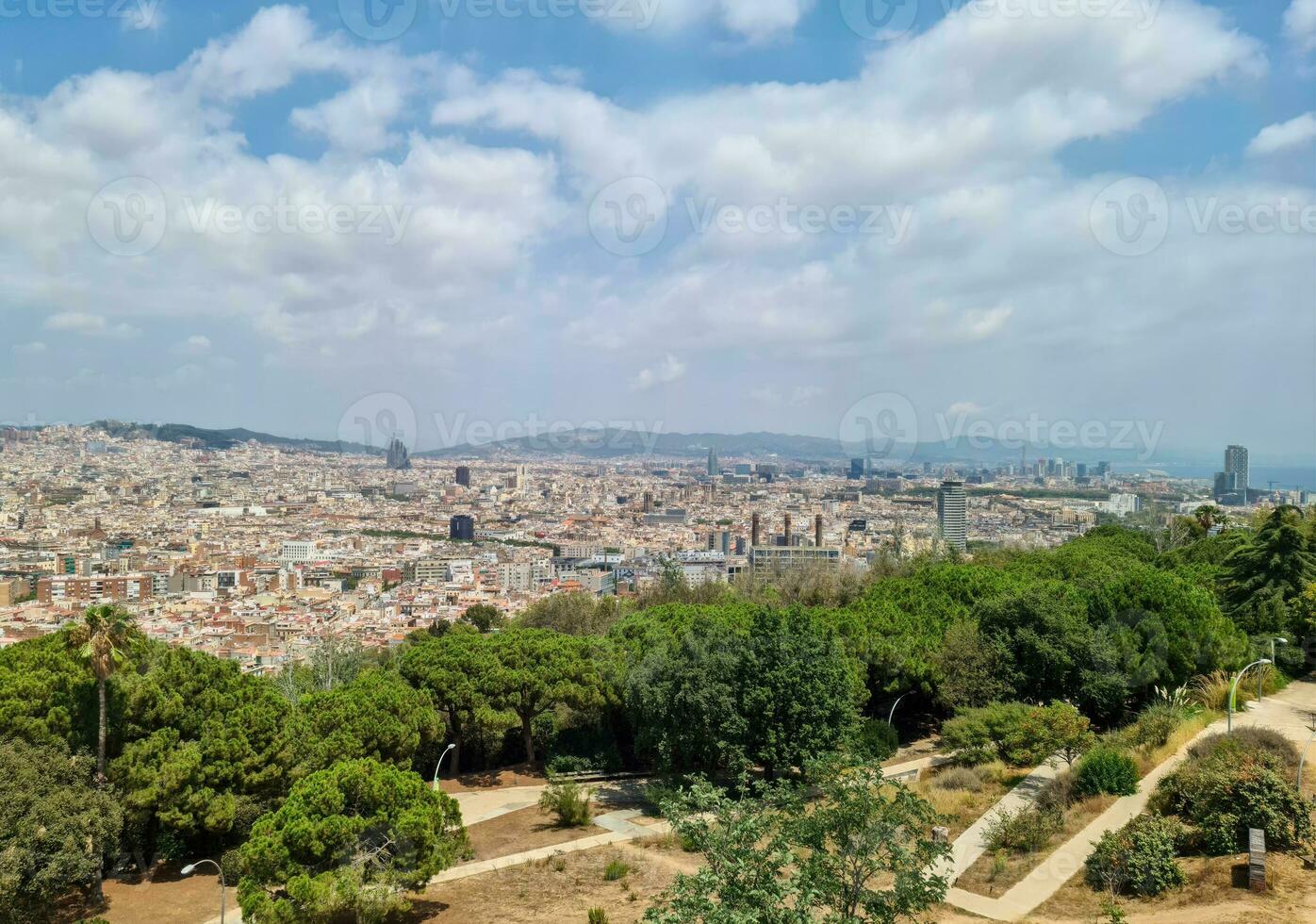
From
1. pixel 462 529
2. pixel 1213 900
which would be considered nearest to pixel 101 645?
pixel 1213 900

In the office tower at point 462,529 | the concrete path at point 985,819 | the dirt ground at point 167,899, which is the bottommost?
the office tower at point 462,529

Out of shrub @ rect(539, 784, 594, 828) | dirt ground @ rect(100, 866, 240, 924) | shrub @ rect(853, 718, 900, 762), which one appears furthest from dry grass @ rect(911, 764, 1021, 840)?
dirt ground @ rect(100, 866, 240, 924)

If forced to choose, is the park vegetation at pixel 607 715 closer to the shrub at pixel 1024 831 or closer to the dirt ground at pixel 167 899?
the dirt ground at pixel 167 899

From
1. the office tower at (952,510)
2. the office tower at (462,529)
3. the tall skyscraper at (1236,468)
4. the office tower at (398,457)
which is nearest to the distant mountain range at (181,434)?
the office tower at (398,457)

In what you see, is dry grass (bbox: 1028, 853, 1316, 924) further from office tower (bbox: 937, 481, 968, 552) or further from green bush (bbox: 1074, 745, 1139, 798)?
office tower (bbox: 937, 481, 968, 552)

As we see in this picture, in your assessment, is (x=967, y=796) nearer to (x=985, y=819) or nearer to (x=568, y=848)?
(x=985, y=819)

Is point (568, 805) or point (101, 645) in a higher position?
point (101, 645)
